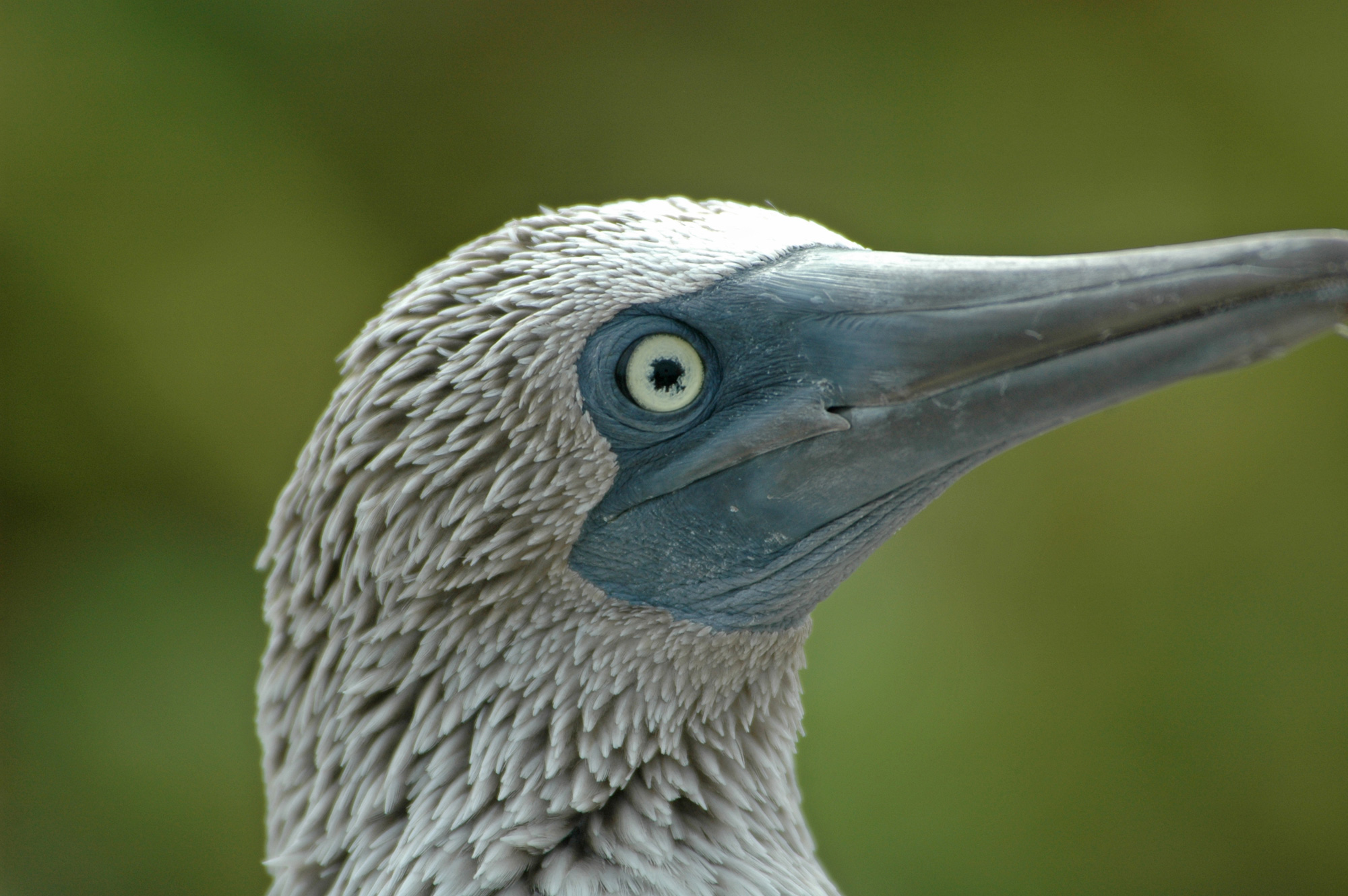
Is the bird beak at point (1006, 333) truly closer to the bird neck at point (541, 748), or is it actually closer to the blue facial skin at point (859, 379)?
the blue facial skin at point (859, 379)

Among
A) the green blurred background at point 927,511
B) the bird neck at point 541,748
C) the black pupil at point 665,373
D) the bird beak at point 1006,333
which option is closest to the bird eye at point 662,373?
the black pupil at point 665,373

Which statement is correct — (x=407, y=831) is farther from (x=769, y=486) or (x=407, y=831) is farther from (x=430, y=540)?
(x=769, y=486)

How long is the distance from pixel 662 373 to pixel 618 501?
0.22m

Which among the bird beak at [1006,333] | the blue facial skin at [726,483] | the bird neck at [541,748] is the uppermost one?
the bird beak at [1006,333]

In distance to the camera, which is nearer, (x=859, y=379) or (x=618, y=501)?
(x=859, y=379)

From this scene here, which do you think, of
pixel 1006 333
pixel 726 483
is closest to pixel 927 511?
pixel 726 483

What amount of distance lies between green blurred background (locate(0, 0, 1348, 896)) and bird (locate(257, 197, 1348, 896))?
118 inches

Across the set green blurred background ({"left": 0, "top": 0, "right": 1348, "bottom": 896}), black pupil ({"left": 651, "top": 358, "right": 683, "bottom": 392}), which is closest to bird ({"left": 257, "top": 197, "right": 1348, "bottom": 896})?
black pupil ({"left": 651, "top": 358, "right": 683, "bottom": 392})

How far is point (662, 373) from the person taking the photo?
5.68ft

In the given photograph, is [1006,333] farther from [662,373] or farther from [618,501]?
[618,501]

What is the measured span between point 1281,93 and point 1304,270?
14.4ft

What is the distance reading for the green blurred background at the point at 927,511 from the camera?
4.73m

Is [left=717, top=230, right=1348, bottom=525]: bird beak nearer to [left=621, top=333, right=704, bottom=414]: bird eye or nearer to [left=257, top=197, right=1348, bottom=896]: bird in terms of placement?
[left=257, top=197, right=1348, bottom=896]: bird

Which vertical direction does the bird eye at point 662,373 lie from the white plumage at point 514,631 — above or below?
above
